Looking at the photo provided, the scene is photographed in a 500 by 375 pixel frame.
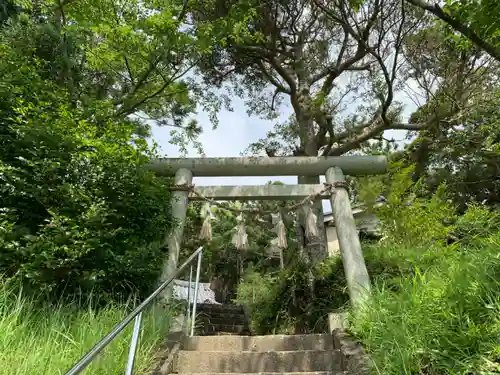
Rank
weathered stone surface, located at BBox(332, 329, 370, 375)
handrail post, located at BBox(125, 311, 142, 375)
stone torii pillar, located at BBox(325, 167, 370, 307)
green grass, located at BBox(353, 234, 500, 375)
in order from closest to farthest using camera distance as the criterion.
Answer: handrail post, located at BBox(125, 311, 142, 375) → green grass, located at BBox(353, 234, 500, 375) → weathered stone surface, located at BBox(332, 329, 370, 375) → stone torii pillar, located at BBox(325, 167, 370, 307)

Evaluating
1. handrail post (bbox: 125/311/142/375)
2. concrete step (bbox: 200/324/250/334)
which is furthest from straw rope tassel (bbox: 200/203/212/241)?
handrail post (bbox: 125/311/142/375)

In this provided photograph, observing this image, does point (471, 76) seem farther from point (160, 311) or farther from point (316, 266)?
point (160, 311)

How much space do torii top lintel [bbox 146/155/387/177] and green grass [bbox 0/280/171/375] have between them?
274 cm

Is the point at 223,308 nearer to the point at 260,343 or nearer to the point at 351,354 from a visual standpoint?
the point at 260,343

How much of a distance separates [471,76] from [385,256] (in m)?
4.57

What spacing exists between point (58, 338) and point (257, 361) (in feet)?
5.64

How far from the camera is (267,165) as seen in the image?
223 inches

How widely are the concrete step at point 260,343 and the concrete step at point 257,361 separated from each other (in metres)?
0.45

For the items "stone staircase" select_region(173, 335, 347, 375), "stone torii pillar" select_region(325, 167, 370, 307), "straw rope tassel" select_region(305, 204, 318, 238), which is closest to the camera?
"stone staircase" select_region(173, 335, 347, 375)

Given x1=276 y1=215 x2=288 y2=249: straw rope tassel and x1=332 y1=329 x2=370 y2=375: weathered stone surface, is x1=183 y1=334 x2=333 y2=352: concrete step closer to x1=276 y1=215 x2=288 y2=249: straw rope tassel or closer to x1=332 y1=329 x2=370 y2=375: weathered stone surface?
x1=332 y1=329 x2=370 y2=375: weathered stone surface

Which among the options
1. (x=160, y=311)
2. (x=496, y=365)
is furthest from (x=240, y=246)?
(x=496, y=365)

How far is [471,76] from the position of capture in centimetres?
749

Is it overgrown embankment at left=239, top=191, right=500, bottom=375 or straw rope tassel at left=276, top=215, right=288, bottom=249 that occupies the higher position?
straw rope tassel at left=276, top=215, right=288, bottom=249

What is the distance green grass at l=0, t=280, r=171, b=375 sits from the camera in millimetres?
2068
